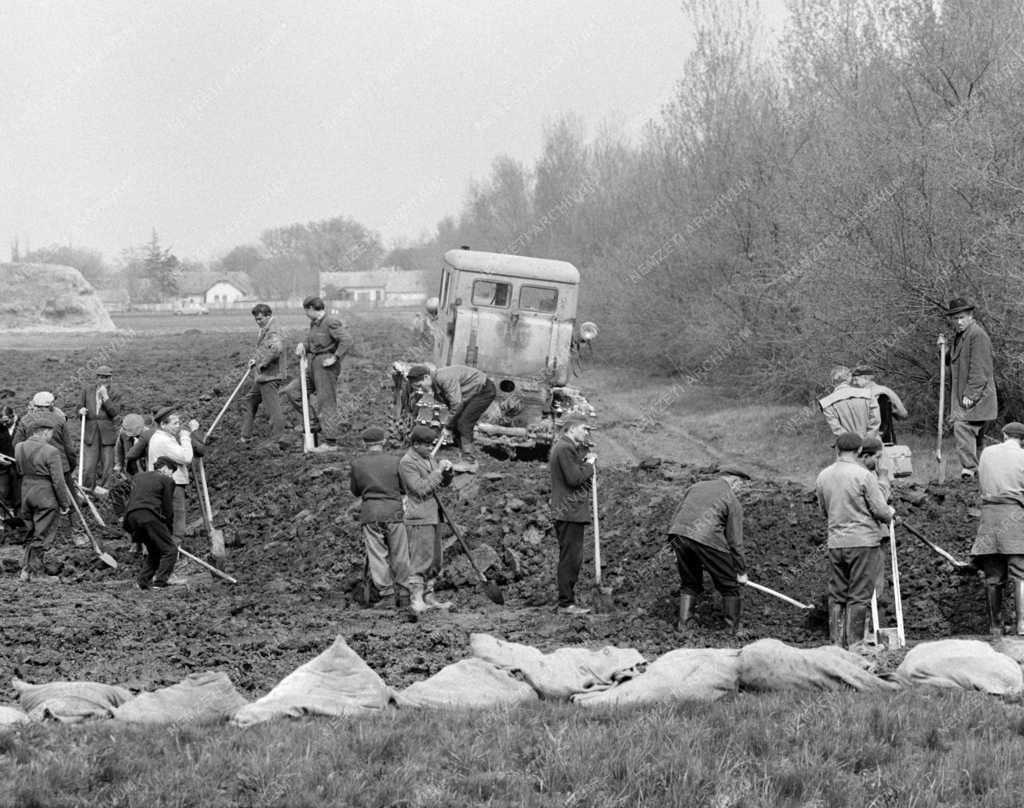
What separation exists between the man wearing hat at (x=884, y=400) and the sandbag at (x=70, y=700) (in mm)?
8888

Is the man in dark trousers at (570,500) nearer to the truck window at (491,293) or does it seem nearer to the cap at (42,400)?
the cap at (42,400)

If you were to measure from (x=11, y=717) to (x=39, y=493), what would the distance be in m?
7.43

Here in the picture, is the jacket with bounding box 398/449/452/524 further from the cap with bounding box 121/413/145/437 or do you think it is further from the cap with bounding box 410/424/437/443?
the cap with bounding box 121/413/145/437

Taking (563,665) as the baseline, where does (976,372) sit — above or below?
above

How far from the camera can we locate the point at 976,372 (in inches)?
547

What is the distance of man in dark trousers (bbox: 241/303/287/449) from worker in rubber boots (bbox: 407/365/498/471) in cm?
200

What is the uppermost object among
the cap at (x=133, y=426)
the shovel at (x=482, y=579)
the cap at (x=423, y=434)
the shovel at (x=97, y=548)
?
the cap at (x=423, y=434)

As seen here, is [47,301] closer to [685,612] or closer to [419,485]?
[419,485]

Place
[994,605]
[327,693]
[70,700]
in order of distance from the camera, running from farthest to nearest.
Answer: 1. [994,605]
2. [327,693]
3. [70,700]

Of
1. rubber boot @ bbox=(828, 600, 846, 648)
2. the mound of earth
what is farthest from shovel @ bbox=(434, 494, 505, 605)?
the mound of earth

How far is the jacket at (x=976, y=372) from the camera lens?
45.6ft

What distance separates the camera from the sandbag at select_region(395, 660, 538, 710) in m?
7.47

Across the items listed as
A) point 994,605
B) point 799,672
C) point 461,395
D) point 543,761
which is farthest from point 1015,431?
point 461,395

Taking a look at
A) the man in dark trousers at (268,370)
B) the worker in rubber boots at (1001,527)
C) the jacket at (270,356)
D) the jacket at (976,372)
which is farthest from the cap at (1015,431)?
the jacket at (270,356)
